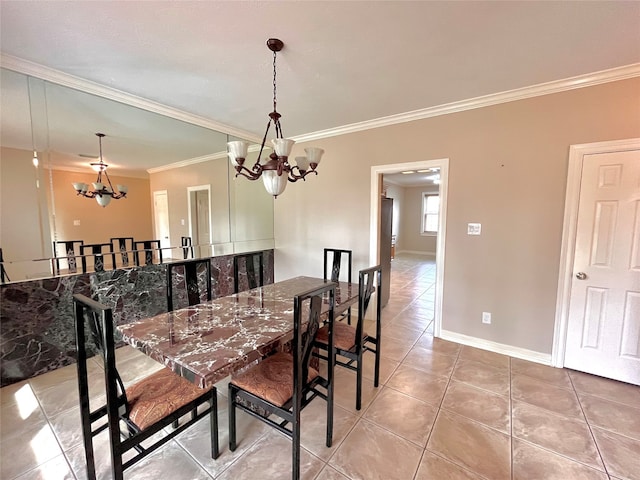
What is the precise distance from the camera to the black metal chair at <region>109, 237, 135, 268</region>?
9.14 feet

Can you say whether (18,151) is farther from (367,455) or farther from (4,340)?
(367,455)

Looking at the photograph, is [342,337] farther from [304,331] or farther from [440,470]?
[440,470]

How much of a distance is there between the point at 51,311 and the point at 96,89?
2.03 meters

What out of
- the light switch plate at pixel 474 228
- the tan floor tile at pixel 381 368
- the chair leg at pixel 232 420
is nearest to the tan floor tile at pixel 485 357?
the tan floor tile at pixel 381 368

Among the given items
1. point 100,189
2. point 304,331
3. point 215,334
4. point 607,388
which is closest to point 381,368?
point 304,331

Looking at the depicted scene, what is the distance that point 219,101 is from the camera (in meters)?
2.86

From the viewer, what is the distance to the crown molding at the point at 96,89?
207cm

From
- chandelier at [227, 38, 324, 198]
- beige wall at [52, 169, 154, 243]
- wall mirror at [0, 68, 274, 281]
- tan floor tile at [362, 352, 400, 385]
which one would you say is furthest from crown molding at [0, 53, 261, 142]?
tan floor tile at [362, 352, 400, 385]

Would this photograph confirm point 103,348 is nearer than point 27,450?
Yes

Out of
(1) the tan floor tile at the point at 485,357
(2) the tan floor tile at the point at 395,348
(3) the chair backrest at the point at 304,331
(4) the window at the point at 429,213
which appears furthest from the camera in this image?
(4) the window at the point at 429,213

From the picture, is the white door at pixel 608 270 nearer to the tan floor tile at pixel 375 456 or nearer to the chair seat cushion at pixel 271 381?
the tan floor tile at pixel 375 456

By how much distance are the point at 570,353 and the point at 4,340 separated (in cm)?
488

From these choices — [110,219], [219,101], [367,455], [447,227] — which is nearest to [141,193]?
[110,219]

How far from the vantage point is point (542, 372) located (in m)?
2.50
